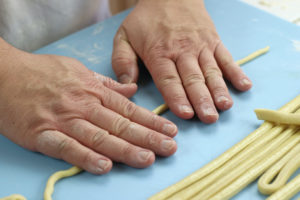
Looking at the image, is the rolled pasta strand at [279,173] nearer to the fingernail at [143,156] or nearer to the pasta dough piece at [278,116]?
the pasta dough piece at [278,116]

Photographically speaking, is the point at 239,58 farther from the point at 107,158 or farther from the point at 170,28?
the point at 107,158

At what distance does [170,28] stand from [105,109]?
1.54 ft

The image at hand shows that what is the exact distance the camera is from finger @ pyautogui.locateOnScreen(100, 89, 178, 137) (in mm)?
A: 1099

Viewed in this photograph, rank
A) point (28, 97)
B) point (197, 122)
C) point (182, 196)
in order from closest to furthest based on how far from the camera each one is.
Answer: point (182, 196), point (28, 97), point (197, 122)

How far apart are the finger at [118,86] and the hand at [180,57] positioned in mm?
63

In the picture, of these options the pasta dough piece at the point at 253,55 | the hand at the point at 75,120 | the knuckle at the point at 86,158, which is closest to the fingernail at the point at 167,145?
the hand at the point at 75,120

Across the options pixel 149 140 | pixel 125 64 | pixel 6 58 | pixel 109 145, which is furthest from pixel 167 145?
pixel 6 58

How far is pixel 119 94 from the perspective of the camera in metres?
1.17

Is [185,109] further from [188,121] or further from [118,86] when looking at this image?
[118,86]

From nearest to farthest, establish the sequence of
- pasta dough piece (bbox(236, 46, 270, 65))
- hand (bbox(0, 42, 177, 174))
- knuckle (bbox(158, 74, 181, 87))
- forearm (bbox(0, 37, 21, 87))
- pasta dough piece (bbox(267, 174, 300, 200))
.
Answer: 1. pasta dough piece (bbox(267, 174, 300, 200))
2. hand (bbox(0, 42, 177, 174))
3. forearm (bbox(0, 37, 21, 87))
4. knuckle (bbox(158, 74, 181, 87))
5. pasta dough piece (bbox(236, 46, 270, 65))

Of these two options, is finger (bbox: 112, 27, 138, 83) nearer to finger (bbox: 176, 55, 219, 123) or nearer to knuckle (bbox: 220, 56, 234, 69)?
finger (bbox: 176, 55, 219, 123)

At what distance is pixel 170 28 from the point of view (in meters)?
1.39

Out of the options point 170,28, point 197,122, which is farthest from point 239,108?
point 170,28

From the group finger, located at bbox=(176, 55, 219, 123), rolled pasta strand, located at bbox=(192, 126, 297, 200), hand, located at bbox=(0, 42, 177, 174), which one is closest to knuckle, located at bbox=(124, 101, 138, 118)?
hand, located at bbox=(0, 42, 177, 174)
